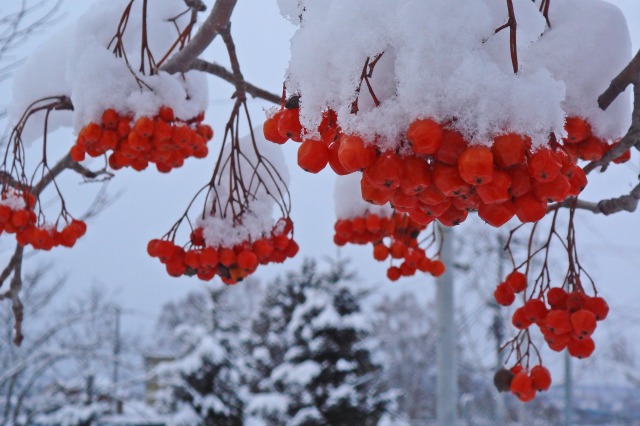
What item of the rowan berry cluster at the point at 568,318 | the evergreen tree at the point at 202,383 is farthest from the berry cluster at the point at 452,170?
the evergreen tree at the point at 202,383

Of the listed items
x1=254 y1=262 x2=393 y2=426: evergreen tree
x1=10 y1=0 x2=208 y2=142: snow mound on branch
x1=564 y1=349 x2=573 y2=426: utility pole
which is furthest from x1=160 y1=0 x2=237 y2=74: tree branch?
x1=254 y1=262 x2=393 y2=426: evergreen tree

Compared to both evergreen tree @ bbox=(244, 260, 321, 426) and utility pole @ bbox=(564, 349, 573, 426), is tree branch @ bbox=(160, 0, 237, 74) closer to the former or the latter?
utility pole @ bbox=(564, 349, 573, 426)

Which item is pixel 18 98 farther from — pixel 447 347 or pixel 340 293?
pixel 340 293

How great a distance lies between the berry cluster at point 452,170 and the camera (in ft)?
2.98

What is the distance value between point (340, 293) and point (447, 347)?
25.4 ft

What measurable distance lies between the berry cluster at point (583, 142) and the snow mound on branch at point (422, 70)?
41 cm

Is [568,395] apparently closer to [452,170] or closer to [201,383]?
[201,383]

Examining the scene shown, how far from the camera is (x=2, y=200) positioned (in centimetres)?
236

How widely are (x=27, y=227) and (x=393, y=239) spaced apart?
1.74 meters

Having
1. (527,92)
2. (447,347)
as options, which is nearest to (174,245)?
(527,92)

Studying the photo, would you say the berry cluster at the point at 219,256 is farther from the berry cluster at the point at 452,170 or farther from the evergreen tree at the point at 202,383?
the evergreen tree at the point at 202,383

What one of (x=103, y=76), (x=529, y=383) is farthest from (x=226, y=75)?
(x=529, y=383)

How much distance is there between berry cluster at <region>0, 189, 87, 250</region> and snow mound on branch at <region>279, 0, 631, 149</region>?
5.56 ft

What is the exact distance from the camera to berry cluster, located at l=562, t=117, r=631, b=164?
4.93 feet
